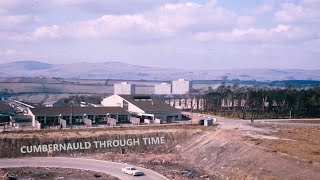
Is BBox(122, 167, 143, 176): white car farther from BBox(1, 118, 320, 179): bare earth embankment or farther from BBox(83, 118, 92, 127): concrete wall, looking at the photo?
BBox(83, 118, 92, 127): concrete wall

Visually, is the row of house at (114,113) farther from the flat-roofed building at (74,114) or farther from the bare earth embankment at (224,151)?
the bare earth embankment at (224,151)

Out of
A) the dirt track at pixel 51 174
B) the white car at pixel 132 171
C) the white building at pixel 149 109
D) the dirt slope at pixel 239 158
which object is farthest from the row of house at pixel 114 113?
the white car at pixel 132 171

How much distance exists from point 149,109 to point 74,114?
38.0 ft

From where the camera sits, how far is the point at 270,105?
3253 inches

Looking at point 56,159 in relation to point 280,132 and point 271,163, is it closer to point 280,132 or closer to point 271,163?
point 271,163

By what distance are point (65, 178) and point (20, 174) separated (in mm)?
4602

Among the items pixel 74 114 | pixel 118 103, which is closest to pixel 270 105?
pixel 118 103

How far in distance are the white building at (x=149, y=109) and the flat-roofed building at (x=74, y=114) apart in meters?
2.45

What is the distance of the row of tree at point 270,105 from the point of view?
7819 cm

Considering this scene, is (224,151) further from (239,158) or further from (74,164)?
(74,164)

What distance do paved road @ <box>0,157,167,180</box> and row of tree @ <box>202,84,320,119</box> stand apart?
34133 millimetres

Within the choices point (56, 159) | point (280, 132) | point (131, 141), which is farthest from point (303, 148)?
point (56, 159)

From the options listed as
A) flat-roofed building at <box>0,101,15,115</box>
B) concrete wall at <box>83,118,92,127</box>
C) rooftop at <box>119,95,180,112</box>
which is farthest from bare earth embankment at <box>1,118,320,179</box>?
flat-roofed building at <box>0,101,15,115</box>

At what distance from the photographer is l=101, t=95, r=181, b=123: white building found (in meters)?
67.8
